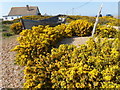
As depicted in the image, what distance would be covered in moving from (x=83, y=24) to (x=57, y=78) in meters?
4.67

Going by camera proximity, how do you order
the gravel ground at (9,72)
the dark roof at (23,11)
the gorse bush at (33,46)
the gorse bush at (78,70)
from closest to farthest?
the gorse bush at (78,70) < the gravel ground at (9,72) < the gorse bush at (33,46) < the dark roof at (23,11)

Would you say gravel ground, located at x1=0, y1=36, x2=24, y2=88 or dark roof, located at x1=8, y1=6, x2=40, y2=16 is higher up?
dark roof, located at x1=8, y1=6, x2=40, y2=16

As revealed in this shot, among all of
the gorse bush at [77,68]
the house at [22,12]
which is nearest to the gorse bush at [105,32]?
the gorse bush at [77,68]

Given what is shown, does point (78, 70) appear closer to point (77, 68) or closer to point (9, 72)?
point (77, 68)

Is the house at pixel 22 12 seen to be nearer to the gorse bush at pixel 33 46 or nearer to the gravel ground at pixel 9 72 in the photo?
the gravel ground at pixel 9 72

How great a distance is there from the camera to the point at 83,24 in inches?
318

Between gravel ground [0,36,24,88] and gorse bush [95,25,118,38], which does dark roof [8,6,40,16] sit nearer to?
gorse bush [95,25,118,38]

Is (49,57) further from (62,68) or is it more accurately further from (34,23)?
(34,23)

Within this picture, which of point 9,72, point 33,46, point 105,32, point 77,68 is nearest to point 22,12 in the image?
point 105,32

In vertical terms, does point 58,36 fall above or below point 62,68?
above

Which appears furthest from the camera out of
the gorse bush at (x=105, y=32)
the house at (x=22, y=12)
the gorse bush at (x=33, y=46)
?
the house at (x=22, y=12)

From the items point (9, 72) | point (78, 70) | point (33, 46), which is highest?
point (33, 46)

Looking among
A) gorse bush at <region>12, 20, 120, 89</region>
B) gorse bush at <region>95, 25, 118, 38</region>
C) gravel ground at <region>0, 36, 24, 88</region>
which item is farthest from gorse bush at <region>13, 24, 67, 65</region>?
gorse bush at <region>95, 25, 118, 38</region>

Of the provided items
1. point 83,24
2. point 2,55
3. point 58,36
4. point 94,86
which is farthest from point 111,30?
point 2,55
